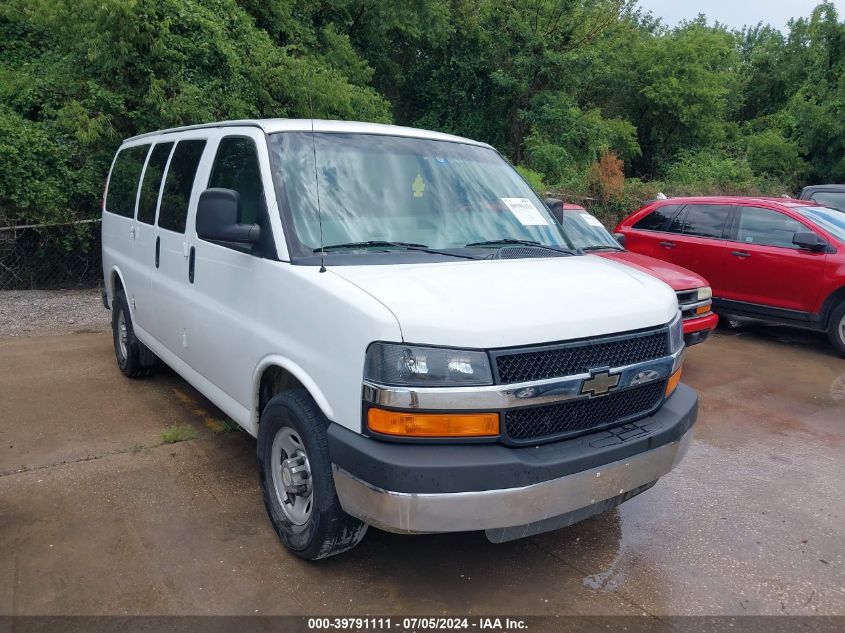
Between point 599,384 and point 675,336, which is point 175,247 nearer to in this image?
point 599,384

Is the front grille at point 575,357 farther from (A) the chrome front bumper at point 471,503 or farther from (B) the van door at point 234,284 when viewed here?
(B) the van door at point 234,284

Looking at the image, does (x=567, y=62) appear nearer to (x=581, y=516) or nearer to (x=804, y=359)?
(x=804, y=359)

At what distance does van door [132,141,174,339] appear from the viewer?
5152 millimetres

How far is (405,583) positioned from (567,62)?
23974 mm

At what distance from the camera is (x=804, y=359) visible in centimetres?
795

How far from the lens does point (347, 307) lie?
9.41ft

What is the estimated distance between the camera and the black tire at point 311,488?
3037mm

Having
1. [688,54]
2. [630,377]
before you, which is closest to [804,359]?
[630,377]

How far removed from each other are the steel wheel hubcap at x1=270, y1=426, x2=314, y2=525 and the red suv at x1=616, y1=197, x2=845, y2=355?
20.3 feet

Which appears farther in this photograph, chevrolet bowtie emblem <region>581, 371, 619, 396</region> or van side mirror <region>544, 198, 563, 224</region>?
van side mirror <region>544, 198, 563, 224</region>

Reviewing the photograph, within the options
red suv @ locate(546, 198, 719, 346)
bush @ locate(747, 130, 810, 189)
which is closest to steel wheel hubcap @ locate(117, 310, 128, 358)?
red suv @ locate(546, 198, 719, 346)

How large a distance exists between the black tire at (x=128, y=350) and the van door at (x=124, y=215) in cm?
22

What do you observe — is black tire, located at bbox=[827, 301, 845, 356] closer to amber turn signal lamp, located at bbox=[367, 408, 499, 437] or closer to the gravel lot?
amber turn signal lamp, located at bbox=[367, 408, 499, 437]

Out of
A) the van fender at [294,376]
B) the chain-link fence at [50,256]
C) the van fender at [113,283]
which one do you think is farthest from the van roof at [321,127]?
the chain-link fence at [50,256]
